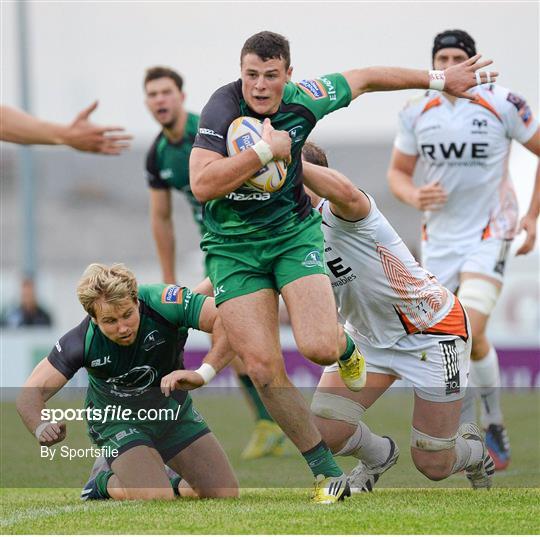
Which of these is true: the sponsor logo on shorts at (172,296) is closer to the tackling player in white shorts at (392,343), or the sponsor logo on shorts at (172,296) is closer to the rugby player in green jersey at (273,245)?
the rugby player in green jersey at (273,245)

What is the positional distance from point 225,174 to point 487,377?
3.41m

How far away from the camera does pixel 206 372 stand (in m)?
6.52

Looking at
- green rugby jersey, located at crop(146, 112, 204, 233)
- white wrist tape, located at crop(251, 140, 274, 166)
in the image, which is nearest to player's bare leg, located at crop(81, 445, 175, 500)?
white wrist tape, located at crop(251, 140, 274, 166)

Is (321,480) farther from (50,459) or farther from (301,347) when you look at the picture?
(50,459)

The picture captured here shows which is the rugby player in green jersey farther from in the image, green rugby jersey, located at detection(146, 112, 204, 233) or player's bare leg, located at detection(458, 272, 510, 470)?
green rugby jersey, located at detection(146, 112, 204, 233)

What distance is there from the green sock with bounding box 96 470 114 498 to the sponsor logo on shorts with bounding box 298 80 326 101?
7.79 ft

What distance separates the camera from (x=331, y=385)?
7.09m

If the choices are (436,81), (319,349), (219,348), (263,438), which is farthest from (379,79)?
(263,438)

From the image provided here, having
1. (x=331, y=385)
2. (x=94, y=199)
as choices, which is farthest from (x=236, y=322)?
(x=94, y=199)

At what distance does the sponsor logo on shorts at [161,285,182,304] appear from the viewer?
6871mm

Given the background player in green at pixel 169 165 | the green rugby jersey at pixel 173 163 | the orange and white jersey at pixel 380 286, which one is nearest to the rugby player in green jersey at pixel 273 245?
the orange and white jersey at pixel 380 286

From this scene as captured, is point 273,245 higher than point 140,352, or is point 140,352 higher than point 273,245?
point 273,245

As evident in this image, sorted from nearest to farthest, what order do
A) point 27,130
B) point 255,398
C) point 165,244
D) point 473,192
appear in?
1. point 27,130
2. point 473,192
3. point 255,398
4. point 165,244

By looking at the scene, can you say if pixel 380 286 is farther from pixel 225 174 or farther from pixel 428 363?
pixel 225 174
